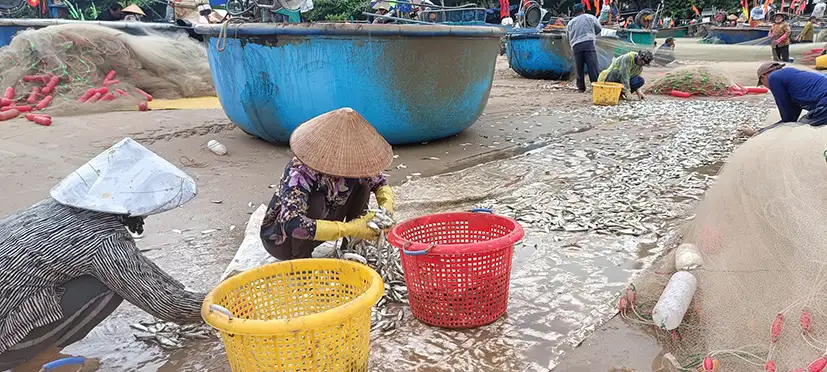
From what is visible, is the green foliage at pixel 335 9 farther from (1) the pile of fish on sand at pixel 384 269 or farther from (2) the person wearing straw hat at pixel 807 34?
(1) the pile of fish on sand at pixel 384 269

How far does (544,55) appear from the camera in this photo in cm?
1277

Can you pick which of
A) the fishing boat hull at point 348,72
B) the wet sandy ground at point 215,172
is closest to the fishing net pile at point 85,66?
the wet sandy ground at point 215,172

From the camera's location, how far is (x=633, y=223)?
11.7 ft

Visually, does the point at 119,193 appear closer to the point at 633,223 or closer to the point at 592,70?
the point at 633,223

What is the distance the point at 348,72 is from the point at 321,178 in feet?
9.19

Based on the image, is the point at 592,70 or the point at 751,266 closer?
the point at 751,266

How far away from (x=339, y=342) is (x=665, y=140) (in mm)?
5312

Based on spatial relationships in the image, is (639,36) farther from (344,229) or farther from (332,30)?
(344,229)

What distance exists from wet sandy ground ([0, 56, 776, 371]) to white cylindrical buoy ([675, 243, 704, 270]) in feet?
1.00

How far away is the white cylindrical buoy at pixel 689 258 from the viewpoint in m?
2.47

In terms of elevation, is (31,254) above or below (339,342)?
above

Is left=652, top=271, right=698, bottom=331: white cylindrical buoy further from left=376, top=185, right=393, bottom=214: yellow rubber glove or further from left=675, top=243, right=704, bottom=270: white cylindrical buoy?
left=376, top=185, right=393, bottom=214: yellow rubber glove

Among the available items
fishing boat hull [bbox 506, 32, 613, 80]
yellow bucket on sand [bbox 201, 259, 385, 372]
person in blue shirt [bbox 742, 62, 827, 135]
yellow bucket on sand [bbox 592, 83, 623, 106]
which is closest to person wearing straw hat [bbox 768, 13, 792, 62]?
→ fishing boat hull [bbox 506, 32, 613, 80]

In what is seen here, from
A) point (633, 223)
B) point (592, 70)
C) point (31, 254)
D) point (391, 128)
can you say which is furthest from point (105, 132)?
point (592, 70)
